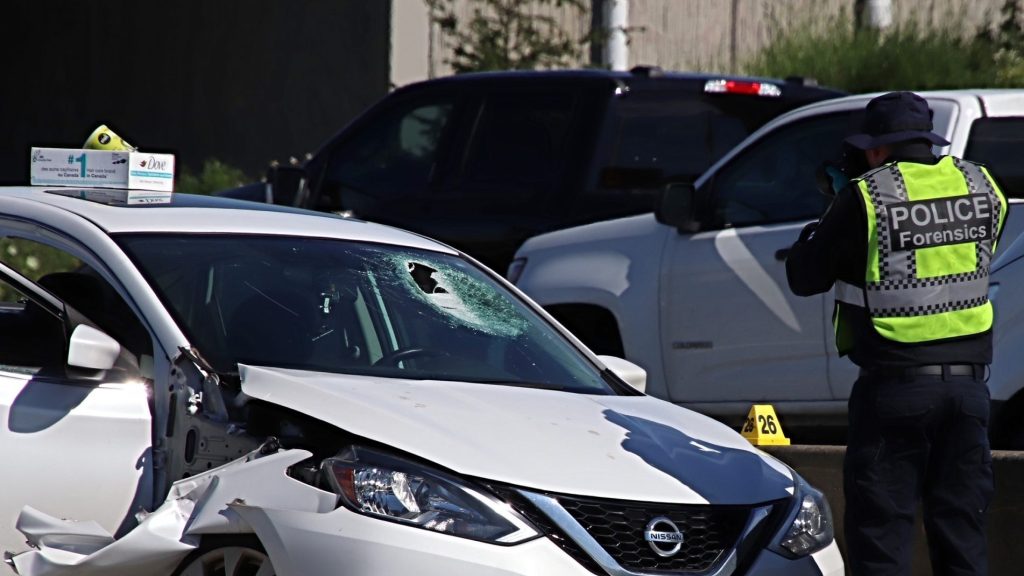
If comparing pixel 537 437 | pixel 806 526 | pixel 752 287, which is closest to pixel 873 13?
pixel 752 287

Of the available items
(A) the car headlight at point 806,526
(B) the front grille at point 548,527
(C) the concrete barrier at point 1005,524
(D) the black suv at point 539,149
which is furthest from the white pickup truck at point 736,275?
(B) the front grille at point 548,527

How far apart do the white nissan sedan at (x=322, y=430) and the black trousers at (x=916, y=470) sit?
14cm

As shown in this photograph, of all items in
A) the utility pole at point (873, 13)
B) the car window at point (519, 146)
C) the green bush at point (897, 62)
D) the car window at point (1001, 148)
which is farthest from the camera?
the utility pole at point (873, 13)

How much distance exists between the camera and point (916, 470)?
4.79 m

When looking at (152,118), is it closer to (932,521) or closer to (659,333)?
(659,333)

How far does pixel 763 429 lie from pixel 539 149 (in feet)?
11.3

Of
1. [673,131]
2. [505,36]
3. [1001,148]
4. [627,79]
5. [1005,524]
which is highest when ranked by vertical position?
[505,36]

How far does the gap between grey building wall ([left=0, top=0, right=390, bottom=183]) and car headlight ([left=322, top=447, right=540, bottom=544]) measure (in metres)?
12.1

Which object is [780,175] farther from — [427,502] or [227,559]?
[227,559]

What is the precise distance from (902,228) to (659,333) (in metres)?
3.18

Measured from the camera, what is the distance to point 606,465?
14.4 feet

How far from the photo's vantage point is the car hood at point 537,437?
4.27 metres

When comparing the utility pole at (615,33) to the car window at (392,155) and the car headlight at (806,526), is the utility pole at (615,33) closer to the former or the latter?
the car window at (392,155)

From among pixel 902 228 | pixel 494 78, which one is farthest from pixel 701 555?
pixel 494 78
